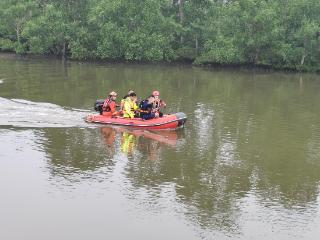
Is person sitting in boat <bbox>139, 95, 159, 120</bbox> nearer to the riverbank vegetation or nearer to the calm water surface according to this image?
the calm water surface

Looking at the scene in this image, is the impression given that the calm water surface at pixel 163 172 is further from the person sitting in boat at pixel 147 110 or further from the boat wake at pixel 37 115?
the person sitting in boat at pixel 147 110

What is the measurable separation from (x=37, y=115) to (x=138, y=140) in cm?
466

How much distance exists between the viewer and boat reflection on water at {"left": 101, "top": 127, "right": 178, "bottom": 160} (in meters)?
16.2

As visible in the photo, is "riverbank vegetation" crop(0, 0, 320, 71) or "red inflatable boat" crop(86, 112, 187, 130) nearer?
"red inflatable boat" crop(86, 112, 187, 130)

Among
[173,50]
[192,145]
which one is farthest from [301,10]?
[192,145]

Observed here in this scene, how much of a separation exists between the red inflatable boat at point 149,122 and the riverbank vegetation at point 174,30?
23.3 m

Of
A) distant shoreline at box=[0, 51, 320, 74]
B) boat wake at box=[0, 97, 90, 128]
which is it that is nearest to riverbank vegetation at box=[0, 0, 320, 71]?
distant shoreline at box=[0, 51, 320, 74]

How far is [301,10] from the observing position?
4159cm

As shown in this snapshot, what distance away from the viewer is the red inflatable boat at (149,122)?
61.2 ft

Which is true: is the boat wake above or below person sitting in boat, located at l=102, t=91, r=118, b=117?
below

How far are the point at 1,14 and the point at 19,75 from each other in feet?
69.1

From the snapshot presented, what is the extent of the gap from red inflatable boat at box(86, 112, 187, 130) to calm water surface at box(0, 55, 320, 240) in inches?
13.7

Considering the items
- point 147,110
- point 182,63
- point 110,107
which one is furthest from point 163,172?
point 182,63

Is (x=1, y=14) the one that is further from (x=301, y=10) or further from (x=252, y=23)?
(x=301, y=10)
